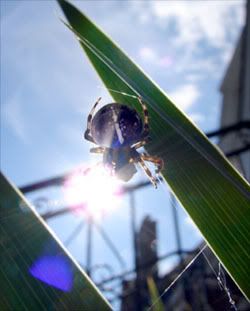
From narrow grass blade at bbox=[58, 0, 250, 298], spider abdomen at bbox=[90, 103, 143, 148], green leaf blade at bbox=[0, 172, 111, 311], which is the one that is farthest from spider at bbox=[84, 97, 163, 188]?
green leaf blade at bbox=[0, 172, 111, 311]

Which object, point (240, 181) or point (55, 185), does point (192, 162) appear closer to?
point (240, 181)

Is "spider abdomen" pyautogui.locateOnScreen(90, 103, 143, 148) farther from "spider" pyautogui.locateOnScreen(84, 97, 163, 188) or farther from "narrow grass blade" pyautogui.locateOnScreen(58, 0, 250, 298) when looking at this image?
"narrow grass blade" pyautogui.locateOnScreen(58, 0, 250, 298)

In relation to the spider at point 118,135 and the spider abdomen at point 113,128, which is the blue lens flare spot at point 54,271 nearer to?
the spider at point 118,135

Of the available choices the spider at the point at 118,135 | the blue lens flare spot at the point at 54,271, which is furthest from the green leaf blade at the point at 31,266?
the spider at the point at 118,135

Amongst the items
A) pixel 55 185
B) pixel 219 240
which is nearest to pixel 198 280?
pixel 55 185

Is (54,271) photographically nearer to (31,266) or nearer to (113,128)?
(31,266)

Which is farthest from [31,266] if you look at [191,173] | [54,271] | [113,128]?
[113,128]
